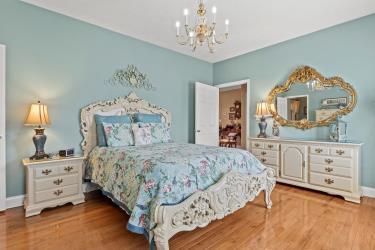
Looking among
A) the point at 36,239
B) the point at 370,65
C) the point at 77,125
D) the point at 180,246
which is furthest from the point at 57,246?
the point at 370,65

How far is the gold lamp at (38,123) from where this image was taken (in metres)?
2.39

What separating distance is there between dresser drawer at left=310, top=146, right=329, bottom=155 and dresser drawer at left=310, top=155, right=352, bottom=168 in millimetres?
60

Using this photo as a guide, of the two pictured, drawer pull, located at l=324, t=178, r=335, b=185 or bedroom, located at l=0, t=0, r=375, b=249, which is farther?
drawer pull, located at l=324, t=178, r=335, b=185

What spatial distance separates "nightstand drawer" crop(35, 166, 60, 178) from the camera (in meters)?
2.31

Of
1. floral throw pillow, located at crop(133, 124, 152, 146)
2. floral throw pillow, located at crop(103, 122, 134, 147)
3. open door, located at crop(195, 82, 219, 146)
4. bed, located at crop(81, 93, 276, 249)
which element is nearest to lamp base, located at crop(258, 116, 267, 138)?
open door, located at crop(195, 82, 219, 146)

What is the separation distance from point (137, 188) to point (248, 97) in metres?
3.45

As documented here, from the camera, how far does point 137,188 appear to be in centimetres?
169

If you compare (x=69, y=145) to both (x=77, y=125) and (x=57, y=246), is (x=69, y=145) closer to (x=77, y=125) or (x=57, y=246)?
(x=77, y=125)

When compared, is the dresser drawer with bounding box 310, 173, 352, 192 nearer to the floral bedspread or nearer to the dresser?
the dresser

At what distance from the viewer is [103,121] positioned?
299 centimetres

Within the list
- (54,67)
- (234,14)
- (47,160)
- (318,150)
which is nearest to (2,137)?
(47,160)

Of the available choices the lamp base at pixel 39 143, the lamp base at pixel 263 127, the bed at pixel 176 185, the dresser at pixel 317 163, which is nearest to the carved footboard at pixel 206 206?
the bed at pixel 176 185

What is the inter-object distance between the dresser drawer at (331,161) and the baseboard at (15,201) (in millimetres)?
4174

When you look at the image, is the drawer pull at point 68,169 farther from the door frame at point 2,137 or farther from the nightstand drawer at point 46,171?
the door frame at point 2,137
